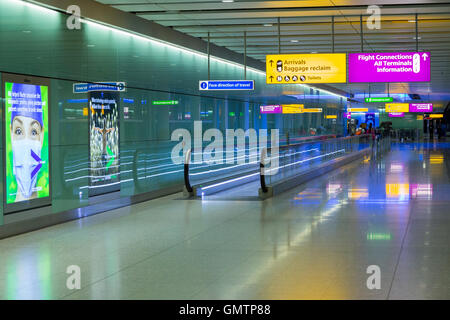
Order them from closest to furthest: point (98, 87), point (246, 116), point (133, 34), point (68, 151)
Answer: point (68, 151)
point (98, 87)
point (133, 34)
point (246, 116)

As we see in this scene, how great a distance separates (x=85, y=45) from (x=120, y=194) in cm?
292

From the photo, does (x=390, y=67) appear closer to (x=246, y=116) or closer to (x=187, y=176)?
(x=187, y=176)

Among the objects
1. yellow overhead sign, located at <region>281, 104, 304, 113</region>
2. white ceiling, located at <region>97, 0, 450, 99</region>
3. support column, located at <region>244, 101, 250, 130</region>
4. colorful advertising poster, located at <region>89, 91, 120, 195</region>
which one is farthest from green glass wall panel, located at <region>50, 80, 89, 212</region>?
yellow overhead sign, located at <region>281, 104, 304, 113</region>

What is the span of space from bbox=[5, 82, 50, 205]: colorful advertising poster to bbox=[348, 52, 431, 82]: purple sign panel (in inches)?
305

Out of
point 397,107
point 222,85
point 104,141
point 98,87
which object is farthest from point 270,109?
point 397,107

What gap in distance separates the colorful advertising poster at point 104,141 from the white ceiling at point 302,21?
2015mm

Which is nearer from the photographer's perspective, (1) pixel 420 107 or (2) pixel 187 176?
(2) pixel 187 176

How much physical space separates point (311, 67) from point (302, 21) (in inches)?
43.5

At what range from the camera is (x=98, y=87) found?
11461 millimetres

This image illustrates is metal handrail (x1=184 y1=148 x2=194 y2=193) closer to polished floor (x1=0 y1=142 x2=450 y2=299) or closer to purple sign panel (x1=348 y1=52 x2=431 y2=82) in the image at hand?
polished floor (x1=0 y1=142 x2=450 y2=299)

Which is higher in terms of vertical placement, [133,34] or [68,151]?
[133,34]

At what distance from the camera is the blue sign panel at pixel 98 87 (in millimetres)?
10898

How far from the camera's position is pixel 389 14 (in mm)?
14094
